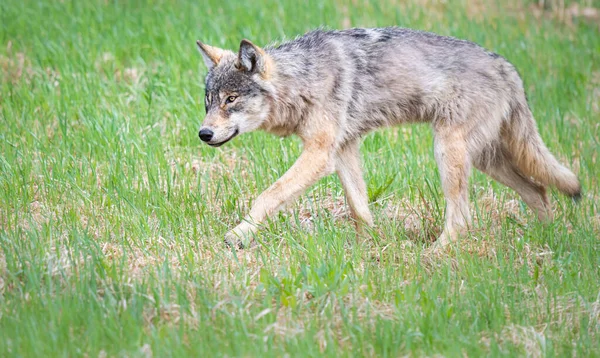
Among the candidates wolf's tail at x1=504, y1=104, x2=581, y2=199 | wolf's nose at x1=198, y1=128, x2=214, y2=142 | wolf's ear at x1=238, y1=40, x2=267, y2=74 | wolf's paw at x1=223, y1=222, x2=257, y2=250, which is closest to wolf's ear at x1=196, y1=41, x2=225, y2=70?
wolf's ear at x1=238, y1=40, x2=267, y2=74

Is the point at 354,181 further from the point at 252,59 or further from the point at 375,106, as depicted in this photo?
the point at 252,59

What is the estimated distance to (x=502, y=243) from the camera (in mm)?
5676

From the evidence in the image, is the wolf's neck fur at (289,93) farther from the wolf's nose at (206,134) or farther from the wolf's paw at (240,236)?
A: the wolf's paw at (240,236)

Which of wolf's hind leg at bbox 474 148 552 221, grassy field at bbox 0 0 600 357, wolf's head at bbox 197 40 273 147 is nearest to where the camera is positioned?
grassy field at bbox 0 0 600 357

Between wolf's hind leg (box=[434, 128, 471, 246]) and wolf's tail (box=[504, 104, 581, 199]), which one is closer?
wolf's hind leg (box=[434, 128, 471, 246])

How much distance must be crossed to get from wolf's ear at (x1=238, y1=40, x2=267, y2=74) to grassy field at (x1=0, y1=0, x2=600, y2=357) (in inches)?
44.2

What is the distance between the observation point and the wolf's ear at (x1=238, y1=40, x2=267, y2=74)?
5797 millimetres

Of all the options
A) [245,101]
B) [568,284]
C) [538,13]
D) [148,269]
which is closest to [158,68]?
[245,101]

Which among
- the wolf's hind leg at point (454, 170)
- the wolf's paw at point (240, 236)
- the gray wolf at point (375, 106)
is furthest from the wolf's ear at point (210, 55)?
the wolf's hind leg at point (454, 170)

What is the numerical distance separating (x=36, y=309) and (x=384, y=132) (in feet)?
15.2

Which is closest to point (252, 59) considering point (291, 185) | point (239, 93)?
point (239, 93)

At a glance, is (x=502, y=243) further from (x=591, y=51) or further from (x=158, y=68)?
(x=591, y=51)

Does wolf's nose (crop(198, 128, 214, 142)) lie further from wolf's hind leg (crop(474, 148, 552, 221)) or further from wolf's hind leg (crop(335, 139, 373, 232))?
wolf's hind leg (crop(474, 148, 552, 221))

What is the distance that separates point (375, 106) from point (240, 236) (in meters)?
1.62
